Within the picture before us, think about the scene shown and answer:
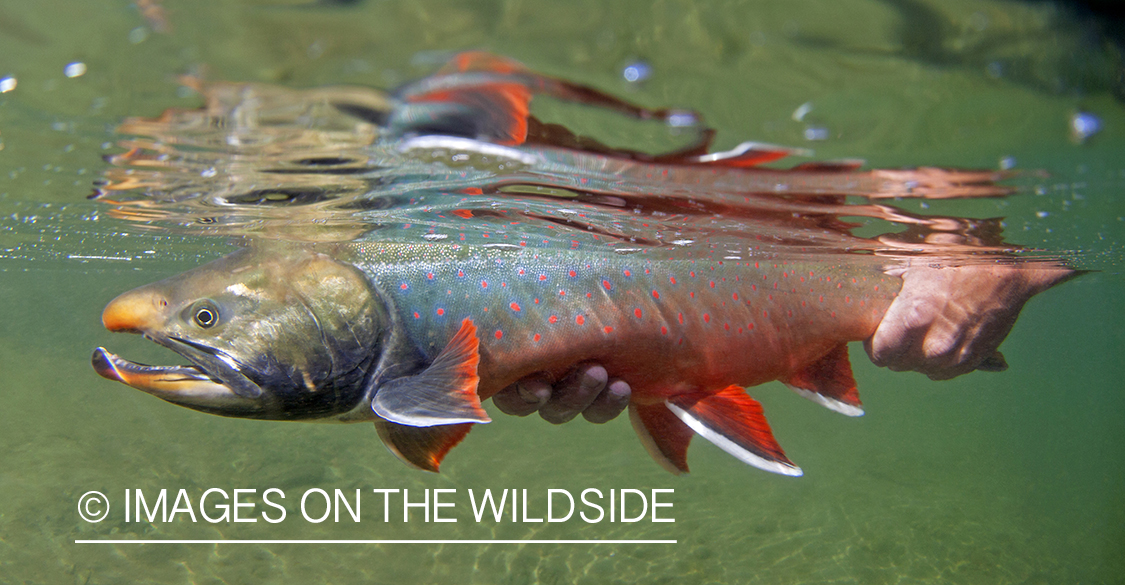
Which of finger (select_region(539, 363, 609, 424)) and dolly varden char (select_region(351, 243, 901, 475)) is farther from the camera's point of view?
finger (select_region(539, 363, 609, 424))

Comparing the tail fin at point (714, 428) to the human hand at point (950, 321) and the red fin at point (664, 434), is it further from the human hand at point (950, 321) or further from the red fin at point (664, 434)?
the human hand at point (950, 321)

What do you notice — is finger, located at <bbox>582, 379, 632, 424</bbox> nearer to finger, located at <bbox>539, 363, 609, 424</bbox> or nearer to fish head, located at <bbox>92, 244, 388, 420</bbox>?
finger, located at <bbox>539, 363, 609, 424</bbox>

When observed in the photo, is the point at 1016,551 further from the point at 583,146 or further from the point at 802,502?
the point at 583,146

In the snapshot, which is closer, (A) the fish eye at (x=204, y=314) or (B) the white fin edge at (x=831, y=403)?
(A) the fish eye at (x=204, y=314)

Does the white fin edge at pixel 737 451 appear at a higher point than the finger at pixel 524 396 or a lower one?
lower

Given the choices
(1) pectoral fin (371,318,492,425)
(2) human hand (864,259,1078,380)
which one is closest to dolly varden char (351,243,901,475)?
(1) pectoral fin (371,318,492,425)

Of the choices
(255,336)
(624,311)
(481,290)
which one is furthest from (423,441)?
(624,311)

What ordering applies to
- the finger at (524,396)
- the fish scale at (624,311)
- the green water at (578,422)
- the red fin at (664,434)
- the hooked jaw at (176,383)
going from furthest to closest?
1. the red fin at (664,434)
2. the finger at (524,396)
3. the fish scale at (624,311)
4. the hooked jaw at (176,383)
5. the green water at (578,422)

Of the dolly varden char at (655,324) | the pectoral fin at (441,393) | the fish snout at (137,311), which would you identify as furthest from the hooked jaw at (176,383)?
the dolly varden char at (655,324)
